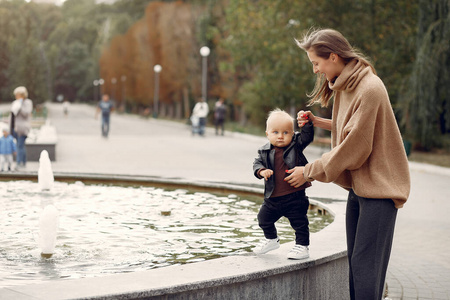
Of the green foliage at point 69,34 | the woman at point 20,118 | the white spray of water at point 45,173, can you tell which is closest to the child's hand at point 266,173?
the white spray of water at point 45,173

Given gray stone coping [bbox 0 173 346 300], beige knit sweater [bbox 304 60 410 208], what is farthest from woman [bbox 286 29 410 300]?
gray stone coping [bbox 0 173 346 300]

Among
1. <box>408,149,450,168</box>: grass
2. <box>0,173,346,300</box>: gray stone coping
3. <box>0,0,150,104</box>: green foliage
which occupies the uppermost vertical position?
<box>0,0,150,104</box>: green foliage

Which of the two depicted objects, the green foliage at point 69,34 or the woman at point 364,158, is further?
the green foliage at point 69,34

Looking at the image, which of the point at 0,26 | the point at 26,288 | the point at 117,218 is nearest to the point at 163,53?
the point at 0,26

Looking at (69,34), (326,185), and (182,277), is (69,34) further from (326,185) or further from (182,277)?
(182,277)

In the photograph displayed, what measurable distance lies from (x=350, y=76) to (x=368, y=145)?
0.43 metres

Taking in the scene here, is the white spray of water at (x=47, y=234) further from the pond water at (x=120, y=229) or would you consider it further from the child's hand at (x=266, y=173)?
the child's hand at (x=266, y=173)

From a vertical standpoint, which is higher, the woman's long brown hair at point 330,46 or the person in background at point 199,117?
the woman's long brown hair at point 330,46

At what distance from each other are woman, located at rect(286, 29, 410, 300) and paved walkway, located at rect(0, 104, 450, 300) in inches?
82.1

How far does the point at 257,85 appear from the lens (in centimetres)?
2698

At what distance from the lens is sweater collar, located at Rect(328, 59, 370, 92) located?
416cm

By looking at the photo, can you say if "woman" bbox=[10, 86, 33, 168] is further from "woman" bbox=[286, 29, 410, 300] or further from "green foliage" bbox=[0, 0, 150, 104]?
"green foliage" bbox=[0, 0, 150, 104]

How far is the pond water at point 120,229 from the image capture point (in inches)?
240

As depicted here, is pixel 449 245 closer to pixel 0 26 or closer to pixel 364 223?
pixel 364 223
